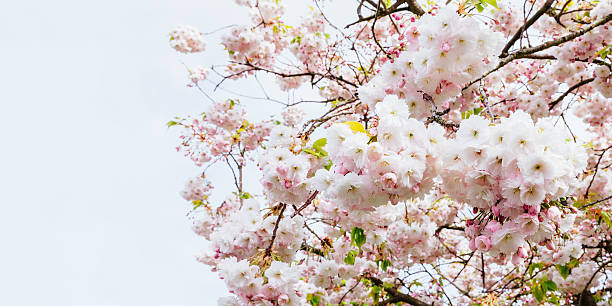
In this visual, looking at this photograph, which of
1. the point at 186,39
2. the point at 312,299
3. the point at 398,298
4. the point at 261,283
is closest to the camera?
the point at 261,283

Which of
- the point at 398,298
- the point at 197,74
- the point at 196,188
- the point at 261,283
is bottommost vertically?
the point at 261,283

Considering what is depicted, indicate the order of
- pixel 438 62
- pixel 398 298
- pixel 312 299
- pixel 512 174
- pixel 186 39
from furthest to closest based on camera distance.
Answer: pixel 186 39
pixel 398 298
pixel 312 299
pixel 438 62
pixel 512 174

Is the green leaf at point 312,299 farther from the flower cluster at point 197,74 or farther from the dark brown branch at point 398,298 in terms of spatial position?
the flower cluster at point 197,74

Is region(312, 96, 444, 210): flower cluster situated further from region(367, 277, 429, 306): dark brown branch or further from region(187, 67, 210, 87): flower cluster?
region(187, 67, 210, 87): flower cluster

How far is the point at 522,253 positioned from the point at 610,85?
145 inches

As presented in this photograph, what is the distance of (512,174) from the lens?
3.81 ft

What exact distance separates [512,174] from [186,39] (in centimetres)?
589

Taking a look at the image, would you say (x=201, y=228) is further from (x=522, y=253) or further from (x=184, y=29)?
(x=522, y=253)

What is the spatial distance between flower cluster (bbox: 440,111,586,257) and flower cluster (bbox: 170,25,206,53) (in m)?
5.65

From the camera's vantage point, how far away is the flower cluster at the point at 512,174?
1127 mm

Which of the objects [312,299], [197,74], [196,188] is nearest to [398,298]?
[312,299]

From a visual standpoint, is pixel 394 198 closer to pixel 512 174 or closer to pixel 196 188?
pixel 512 174

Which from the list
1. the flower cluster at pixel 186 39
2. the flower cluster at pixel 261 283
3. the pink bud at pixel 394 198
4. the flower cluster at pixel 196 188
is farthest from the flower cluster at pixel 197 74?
the pink bud at pixel 394 198

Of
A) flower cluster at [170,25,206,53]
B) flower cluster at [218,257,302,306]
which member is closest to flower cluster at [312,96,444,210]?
flower cluster at [218,257,302,306]
